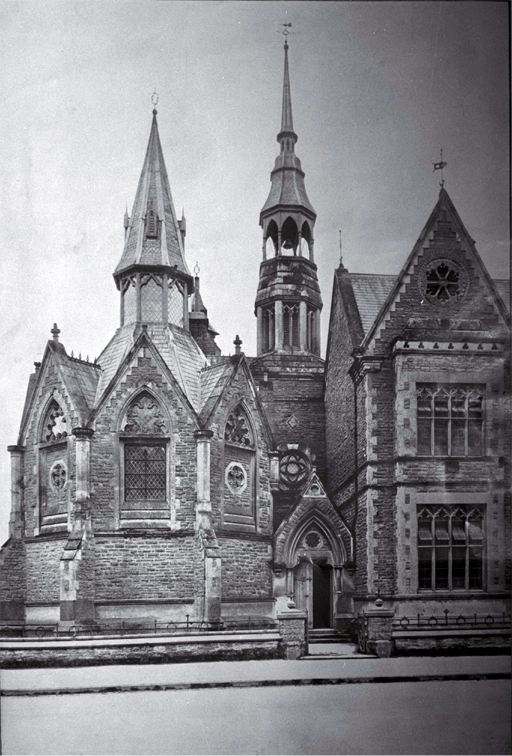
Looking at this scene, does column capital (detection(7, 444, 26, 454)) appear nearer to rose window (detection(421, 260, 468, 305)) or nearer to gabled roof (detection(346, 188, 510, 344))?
gabled roof (detection(346, 188, 510, 344))

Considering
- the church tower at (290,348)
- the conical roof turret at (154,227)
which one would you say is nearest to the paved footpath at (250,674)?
the church tower at (290,348)

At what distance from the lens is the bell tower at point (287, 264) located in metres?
10.2

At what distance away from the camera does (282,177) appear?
33.7 feet

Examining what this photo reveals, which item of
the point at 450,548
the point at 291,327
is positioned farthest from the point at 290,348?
the point at 450,548

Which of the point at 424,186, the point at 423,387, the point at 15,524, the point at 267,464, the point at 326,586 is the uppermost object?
the point at 424,186

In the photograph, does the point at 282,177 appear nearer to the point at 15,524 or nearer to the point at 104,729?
the point at 15,524

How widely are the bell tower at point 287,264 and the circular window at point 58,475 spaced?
2.87m

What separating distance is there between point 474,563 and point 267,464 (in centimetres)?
288

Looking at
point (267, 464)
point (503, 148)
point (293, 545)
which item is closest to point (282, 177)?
point (503, 148)

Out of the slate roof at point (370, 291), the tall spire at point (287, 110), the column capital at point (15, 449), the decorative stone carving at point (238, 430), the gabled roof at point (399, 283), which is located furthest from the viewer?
the decorative stone carving at point (238, 430)

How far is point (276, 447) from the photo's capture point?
11.9m

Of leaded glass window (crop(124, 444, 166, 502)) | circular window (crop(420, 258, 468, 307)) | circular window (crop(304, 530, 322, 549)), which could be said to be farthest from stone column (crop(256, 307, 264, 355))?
circular window (crop(304, 530, 322, 549))

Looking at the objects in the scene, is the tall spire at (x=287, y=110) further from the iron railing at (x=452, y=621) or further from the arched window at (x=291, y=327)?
the iron railing at (x=452, y=621)

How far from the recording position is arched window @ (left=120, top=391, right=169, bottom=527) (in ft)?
38.3
